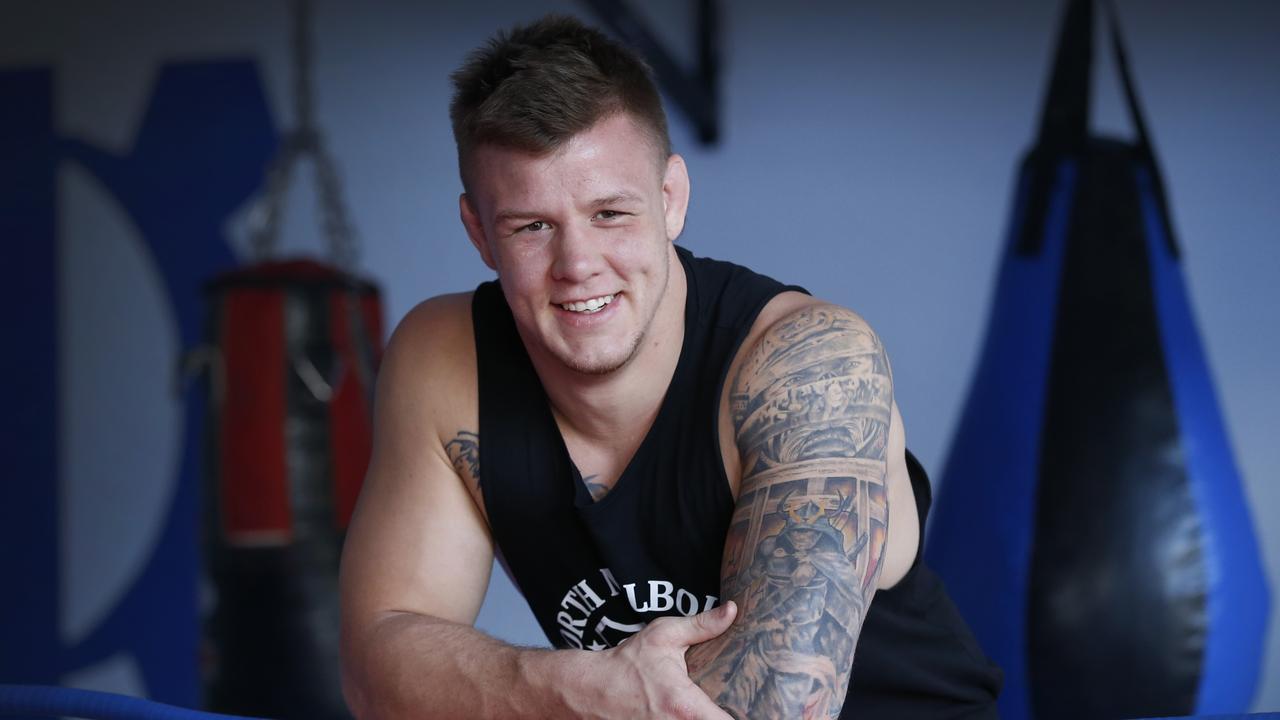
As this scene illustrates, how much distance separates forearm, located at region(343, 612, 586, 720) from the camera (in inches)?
56.9

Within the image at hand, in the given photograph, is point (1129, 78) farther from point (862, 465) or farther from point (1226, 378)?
point (862, 465)

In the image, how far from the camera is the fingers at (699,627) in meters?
1.43

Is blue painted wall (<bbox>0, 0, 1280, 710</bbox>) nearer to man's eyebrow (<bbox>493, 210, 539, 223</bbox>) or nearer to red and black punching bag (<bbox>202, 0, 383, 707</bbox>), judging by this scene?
red and black punching bag (<bbox>202, 0, 383, 707</bbox>)

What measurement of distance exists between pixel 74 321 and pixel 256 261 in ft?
4.51

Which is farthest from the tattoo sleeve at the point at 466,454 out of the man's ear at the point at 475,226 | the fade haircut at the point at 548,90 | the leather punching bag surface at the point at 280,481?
the leather punching bag surface at the point at 280,481

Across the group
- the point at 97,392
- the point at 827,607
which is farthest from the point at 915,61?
the point at 97,392

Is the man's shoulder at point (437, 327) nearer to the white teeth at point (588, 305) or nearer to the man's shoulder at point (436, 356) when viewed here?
the man's shoulder at point (436, 356)

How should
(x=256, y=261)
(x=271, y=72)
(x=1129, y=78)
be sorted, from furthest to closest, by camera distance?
1. (x=271, y=72)
2. (x=1129, y=78)
3. (x=256, y=261)

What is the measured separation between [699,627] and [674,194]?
669mm

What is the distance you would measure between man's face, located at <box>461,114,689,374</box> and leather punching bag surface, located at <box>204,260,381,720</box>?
1.39 metres

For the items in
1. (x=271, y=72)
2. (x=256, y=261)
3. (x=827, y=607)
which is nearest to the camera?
(x=827, y=607)

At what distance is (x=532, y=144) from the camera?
5.23ft

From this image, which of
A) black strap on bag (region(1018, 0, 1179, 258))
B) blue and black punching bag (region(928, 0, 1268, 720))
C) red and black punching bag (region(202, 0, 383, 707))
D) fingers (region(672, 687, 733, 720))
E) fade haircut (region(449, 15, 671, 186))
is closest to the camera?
fingers (region(672, 687, 733, 720))

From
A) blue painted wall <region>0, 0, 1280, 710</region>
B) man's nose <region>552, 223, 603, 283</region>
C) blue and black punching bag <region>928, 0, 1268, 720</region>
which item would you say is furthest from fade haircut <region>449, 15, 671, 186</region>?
blue painted wall <region>0, 0, 1280, 710</region>
